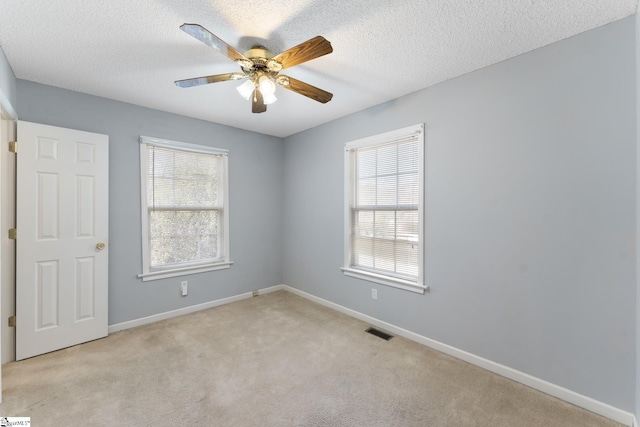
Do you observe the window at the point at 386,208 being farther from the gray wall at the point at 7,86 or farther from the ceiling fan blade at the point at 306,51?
the gray wall at the point at 7,86

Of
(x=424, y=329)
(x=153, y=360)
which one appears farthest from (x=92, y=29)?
(x=424, y=329)

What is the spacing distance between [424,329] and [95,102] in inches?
163

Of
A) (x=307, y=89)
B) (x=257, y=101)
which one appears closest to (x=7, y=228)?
(x=257, y=101)

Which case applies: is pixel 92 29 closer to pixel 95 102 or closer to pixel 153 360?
pixel 95 102

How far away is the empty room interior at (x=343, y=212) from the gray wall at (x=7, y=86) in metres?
0.04

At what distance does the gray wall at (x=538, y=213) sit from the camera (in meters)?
1.76

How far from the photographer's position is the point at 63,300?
104 inches

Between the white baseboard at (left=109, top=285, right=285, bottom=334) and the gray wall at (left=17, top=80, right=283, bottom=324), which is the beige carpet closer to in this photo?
the white baseboard at (left=109, top=285, right=285, bottom=334)

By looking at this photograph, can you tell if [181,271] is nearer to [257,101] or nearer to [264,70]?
[257,101]

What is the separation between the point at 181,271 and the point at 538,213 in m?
3.76

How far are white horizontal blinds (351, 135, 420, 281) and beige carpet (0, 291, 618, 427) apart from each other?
84 centimetres

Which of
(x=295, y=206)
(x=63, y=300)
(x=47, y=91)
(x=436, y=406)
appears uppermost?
(x=47, y=91)

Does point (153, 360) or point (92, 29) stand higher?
point (92, 29)

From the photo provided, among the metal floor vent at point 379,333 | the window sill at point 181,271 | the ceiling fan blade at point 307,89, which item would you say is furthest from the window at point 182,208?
the metal floor vent at point 379,333
